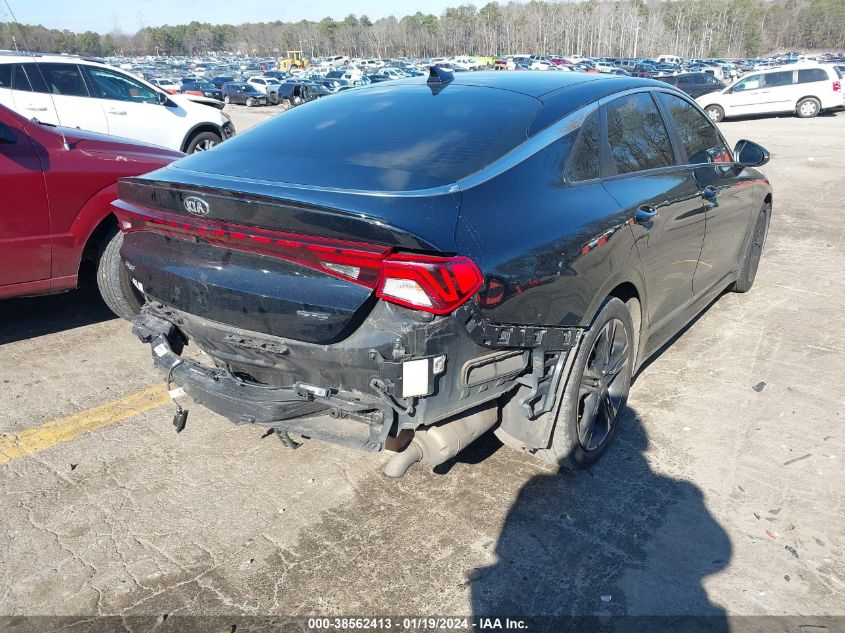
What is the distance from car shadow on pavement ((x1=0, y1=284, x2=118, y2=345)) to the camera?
5.18m

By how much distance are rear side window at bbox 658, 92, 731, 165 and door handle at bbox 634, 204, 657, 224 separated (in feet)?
2.93

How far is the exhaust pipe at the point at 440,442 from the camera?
9.19 ft

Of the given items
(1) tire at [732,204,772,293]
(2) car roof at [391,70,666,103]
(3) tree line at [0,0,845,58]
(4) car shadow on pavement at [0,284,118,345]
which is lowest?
Result: (4) car shadow on pavement at [0,284,118,345]

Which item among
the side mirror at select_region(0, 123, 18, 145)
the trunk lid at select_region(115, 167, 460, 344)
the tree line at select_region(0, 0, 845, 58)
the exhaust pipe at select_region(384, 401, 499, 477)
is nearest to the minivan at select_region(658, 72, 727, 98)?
the side mirror at select_region(0, 123, 18, 145)

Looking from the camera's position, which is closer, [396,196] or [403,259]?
[403,259]

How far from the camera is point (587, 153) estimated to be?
329 centimetres

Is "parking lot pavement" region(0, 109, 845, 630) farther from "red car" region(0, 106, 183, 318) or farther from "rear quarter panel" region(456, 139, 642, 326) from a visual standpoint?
"rear quarter panel" region(456, 139, 642, 326)

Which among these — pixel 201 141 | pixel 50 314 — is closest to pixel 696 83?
pixel 201 141

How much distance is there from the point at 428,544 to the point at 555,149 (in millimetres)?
1763

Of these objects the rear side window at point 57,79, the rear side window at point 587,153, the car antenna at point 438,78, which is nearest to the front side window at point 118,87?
the rear side window at point 57,79

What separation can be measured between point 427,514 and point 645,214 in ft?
5.81

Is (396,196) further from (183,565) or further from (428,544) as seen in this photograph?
(183,565)

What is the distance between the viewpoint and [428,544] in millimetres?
2922

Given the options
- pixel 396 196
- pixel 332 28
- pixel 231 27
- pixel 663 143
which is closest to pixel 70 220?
pixel 396 196
